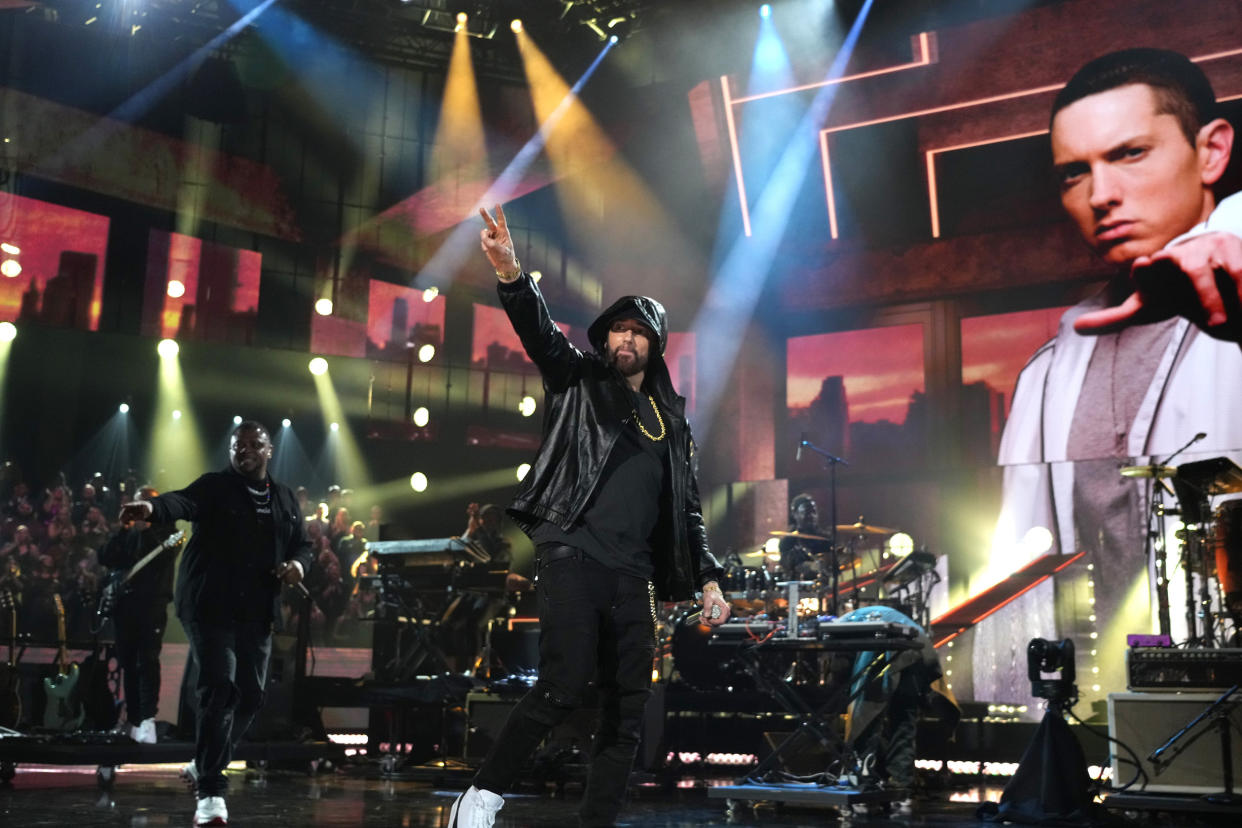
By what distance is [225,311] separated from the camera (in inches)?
527

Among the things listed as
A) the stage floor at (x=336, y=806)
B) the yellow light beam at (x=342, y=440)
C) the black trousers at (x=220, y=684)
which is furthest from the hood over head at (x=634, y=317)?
the yellow light beam at (x=342, y=440)

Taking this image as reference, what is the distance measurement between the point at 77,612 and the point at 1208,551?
9098mm

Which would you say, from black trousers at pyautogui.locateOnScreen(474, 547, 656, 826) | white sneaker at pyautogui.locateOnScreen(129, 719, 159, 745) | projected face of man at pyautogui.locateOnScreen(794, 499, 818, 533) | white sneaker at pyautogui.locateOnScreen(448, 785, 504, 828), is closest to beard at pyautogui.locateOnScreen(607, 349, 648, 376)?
black trousers at pyautogui.locateOnScreen(474, 547, 656, 826)

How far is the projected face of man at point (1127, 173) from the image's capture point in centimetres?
947

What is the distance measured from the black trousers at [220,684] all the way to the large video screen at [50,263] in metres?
9.29

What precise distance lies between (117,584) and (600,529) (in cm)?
541

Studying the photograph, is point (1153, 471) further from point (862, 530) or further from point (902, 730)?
point (862, 530)

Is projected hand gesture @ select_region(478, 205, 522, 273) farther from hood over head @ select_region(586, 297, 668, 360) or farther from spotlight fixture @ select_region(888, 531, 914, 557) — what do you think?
spotlight fixture @ select_region(888, 531, 914, 557)

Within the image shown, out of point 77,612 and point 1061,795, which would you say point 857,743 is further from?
point 77,612

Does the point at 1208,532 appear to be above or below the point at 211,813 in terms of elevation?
above

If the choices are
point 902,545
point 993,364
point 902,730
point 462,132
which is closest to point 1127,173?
point 993,364

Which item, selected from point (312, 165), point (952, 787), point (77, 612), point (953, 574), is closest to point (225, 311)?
point (312, 165)

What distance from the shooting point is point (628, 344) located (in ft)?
9.83

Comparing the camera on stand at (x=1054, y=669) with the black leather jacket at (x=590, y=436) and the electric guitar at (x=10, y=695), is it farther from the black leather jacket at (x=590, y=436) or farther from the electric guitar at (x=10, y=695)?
the electric guitar at (x=10, y=695)
